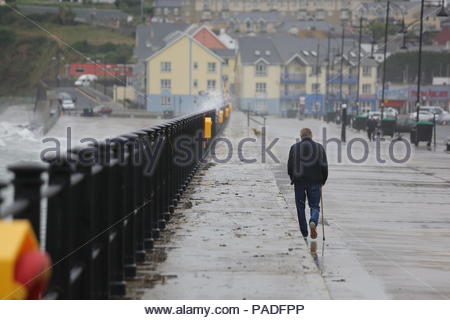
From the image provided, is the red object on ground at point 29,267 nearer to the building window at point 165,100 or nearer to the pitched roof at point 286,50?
the building window at point 165,100

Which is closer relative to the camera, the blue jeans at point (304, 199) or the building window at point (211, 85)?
the blue jeans at point (304, 199)

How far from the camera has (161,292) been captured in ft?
27.7

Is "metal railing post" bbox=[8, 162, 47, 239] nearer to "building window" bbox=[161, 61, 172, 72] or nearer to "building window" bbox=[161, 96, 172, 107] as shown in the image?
"building window" bbox=[161, 96, 172, 107]

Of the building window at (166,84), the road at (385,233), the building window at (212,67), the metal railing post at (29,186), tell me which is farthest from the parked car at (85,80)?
the metal railing post at (29,186)

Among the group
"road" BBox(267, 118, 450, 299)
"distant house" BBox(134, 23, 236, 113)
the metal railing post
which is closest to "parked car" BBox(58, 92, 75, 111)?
"distant house" BBox(134, 23, 236, 113)

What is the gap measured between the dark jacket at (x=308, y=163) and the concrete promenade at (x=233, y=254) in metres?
0.69

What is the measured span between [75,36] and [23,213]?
119525 mm

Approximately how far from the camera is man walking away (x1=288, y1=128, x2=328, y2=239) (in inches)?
541

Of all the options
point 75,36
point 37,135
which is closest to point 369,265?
point 37,135

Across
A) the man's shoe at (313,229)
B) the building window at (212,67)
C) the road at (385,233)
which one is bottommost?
the road at (385,233)

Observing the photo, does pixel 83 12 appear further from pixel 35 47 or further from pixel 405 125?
pixel 405 125

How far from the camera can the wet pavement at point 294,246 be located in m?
9.09

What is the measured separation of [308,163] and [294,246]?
8.45 ft

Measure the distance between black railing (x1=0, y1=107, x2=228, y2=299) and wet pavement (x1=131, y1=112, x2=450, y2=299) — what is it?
401mm
